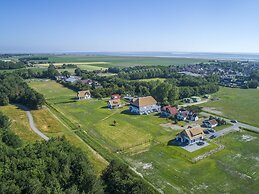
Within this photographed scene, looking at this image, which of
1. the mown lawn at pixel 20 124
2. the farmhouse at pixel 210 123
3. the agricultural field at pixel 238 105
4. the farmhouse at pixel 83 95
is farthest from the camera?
the farmhouse at pixel 83 95

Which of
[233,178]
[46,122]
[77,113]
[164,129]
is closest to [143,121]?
[164,129]

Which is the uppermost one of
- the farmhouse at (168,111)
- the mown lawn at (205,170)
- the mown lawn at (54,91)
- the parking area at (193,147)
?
Answer: the farmhouse at (168,111)

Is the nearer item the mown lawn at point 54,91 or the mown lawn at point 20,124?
the mown lawn at point 20,124

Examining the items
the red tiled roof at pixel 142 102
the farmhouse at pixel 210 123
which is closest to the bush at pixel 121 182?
the farmhouse at pixel 210 123

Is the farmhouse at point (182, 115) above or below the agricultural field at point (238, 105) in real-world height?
above

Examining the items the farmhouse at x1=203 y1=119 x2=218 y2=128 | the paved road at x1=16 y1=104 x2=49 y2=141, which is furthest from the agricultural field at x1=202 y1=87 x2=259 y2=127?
the paved road at x1=16 y1=104 x2=49 y2=141

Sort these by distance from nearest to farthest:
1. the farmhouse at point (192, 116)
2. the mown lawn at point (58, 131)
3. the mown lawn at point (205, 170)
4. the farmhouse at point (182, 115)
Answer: the mown lawn at point (205, 170), the mown lawn at point (58, 131), the farmhouse at point (192, 116), the farmhouse at point (182, 115)

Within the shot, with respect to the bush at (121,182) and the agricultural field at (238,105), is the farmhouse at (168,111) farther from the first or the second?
the bush at (121,182)

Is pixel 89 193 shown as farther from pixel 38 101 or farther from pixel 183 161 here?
pixel 38 101
